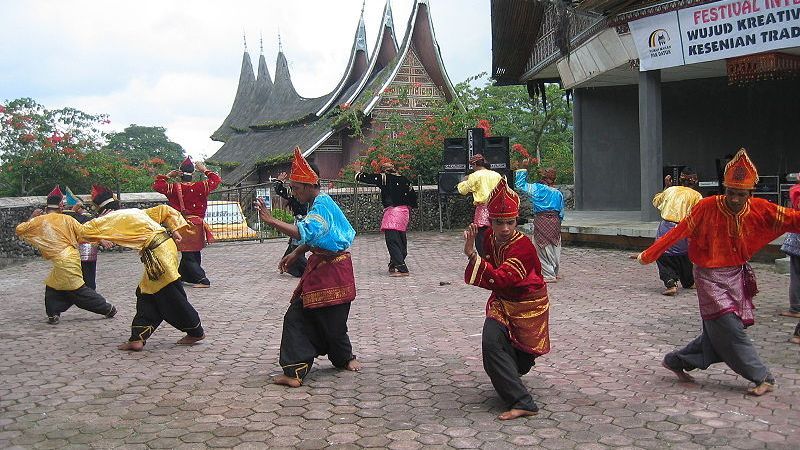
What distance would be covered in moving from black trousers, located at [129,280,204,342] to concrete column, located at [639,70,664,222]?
994 centimetres

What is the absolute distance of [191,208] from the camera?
10984 mm

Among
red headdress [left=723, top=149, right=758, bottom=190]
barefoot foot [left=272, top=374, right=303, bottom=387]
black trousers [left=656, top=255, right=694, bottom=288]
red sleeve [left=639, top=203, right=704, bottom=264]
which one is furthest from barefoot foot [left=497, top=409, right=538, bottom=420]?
black trousers [left=656, top=255, right=694, bottom=288]

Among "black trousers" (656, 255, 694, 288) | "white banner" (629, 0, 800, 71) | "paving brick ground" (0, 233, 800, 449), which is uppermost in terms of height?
"white banner" (629, 0, 800, 71)

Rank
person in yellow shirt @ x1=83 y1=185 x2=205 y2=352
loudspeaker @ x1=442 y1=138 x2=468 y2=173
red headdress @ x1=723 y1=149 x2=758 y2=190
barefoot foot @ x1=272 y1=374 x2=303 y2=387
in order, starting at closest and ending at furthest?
red headdress @ x1=723 y1=149 x2=758 y2=190, barefoot foot @ x1=272 y1=374 x2=303 y2=387, person in yellow shirt @ x1=83 y1=185 x2=205 y2=352, loudspeaker @ x1=442 y1=138 x2=468 y2=173

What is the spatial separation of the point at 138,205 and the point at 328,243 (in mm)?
12081

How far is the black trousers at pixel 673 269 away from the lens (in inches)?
361

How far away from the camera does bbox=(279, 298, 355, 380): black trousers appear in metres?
5.50

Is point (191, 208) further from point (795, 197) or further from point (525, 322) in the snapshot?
point (795, 197)

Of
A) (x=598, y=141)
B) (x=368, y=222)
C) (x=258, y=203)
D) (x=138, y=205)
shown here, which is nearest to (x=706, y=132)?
(x=598, y=141)

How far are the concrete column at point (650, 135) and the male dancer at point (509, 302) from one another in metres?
10.1

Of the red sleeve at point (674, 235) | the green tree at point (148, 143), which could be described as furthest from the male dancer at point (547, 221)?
the green tree at point (148, 143)

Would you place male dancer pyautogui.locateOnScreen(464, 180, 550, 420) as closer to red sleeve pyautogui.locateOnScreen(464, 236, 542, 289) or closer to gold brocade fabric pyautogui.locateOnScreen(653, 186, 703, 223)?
red sleeve pyautogui.locateOnScreen(464, 236, 542, 289)

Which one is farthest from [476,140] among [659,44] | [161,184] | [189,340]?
[189,340]

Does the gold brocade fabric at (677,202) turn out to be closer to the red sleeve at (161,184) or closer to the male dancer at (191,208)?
the male dancer at (191,208)
